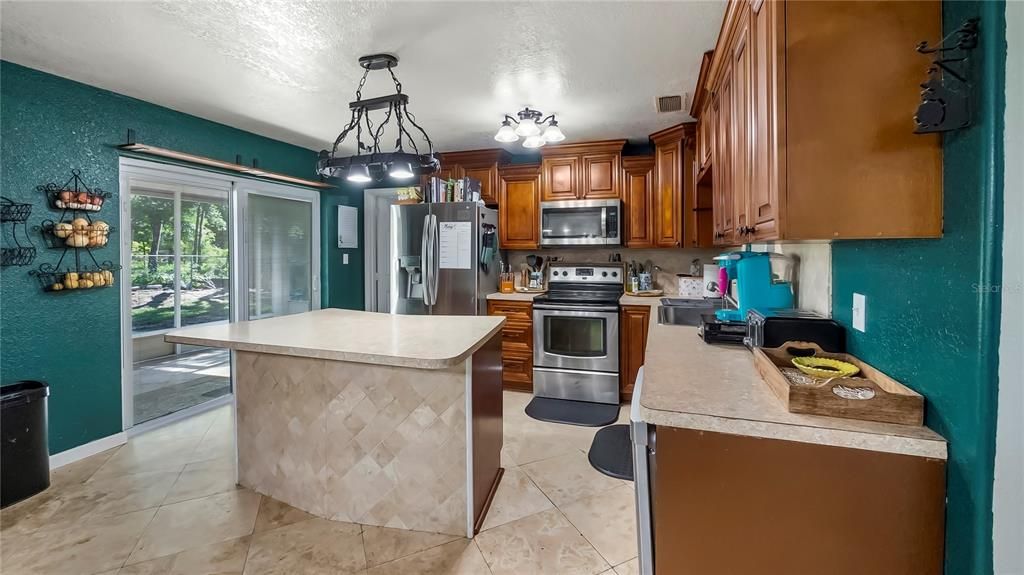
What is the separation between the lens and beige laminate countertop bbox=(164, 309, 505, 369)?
1.63 meters

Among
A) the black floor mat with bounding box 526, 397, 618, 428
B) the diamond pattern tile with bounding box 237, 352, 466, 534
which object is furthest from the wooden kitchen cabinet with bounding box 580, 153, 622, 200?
the diamond pattern tile with bounding box 237, 352, 466, 534

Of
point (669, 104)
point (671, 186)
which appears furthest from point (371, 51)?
point (671, 186)

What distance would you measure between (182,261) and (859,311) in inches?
167

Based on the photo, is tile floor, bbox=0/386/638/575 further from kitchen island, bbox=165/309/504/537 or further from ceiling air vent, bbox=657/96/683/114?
ceiling air vent, bbox=657/96/683/114

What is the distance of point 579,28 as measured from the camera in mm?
2062

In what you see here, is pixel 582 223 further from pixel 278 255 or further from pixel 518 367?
pixel 278 255

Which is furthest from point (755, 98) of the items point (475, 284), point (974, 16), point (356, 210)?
point (356, 210)

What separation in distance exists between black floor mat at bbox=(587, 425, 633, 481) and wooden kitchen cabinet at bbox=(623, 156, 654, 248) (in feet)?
5.57

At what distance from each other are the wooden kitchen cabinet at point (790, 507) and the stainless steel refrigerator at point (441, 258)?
2826mm

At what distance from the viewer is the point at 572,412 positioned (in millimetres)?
3434

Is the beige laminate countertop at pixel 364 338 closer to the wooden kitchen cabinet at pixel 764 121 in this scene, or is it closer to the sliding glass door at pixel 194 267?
the wooden kitchen cabinet at pixel 764 121

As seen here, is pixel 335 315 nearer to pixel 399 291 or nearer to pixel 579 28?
pixel 399 291

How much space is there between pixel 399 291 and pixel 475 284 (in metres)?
0.75

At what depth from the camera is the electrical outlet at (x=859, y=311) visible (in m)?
1.32
